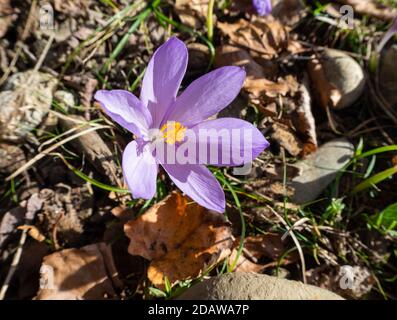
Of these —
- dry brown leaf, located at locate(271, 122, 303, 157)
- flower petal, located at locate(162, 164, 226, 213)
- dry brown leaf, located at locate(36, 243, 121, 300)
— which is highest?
flower petal, located at locate(162, 164, 226, 213)

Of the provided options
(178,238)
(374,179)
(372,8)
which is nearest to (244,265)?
(178,238)

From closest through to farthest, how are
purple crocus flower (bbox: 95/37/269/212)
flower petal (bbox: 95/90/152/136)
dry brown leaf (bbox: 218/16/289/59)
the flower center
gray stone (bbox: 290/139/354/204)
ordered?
flower petal (bbox: 95/90/152/136) < purple crocus flower (bbox: 95/37/269/212) < the flower center < gray stone (bbox: 290/139/354/204) < dry brown leaf (bbox: 218/16/289/59)

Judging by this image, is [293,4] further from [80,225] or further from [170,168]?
[80,225]

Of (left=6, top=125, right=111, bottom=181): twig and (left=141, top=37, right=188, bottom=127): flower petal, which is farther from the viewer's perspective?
(left=6, top=125, right=111, bottom=181): twig

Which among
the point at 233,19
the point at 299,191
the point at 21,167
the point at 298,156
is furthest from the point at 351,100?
the point at 21,167

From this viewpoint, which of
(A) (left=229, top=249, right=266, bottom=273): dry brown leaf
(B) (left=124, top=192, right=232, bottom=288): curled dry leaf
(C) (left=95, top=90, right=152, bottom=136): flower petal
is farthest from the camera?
(A) (left=229, top=249, right=266, bottom=273): dry brown leaf

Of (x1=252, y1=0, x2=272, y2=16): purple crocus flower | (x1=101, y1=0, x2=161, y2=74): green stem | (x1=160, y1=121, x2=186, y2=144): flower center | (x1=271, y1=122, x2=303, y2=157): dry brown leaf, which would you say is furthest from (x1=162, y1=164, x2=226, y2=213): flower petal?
(x1=252, y1=0, x2=272, y2=16): purple crocus flower

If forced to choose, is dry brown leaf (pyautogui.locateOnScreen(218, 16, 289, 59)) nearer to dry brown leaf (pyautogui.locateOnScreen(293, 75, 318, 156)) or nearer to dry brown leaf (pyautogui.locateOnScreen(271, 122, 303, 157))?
dry brown leaf (pyautogui.locateOnScreen(293, 75, 318, 156))

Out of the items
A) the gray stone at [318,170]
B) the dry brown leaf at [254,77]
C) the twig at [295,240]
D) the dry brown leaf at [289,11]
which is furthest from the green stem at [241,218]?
the dry brown leaf at [289,11]
